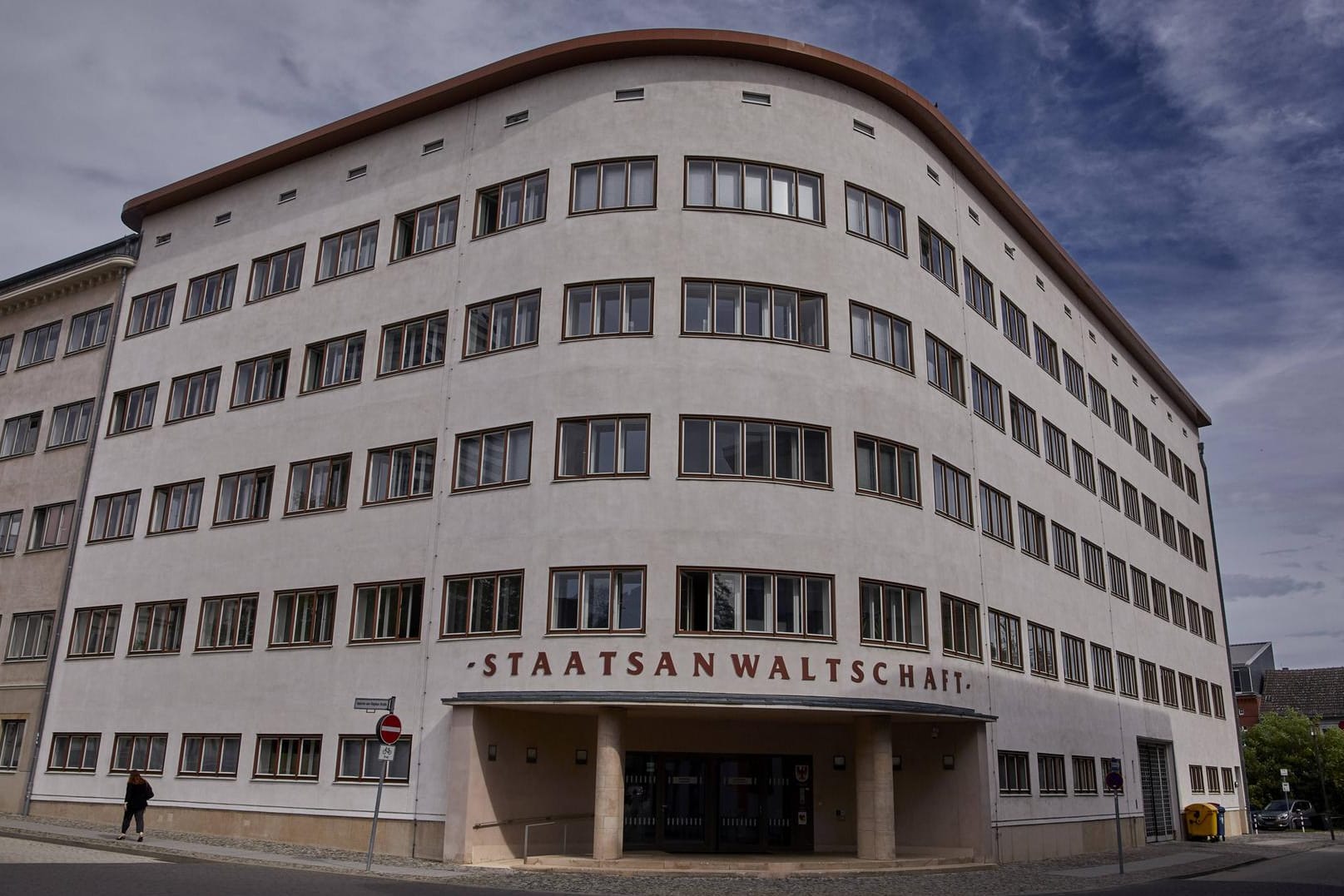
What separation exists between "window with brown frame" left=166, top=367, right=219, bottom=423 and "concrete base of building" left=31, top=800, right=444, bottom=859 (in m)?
11.9

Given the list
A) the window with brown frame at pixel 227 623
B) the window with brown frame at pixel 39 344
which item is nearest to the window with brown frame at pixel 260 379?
the window with brown frame at pixel 227 623

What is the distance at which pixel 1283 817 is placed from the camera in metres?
61.3

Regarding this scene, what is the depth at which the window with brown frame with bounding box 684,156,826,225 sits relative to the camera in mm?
29578

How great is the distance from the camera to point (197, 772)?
31750 mm

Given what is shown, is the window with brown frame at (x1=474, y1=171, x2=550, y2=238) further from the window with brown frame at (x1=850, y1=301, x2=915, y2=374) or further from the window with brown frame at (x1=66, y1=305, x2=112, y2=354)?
the window with brown frame at (x1=66, y1=305, x2=112, y2=354)

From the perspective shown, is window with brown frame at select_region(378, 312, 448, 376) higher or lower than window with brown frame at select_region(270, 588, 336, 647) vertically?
higher

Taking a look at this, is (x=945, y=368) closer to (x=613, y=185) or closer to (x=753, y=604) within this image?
(x=753, y=604)

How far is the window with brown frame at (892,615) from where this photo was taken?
27562mm

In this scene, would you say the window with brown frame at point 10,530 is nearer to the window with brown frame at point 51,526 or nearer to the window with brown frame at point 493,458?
the window with brown frame at point 51,526

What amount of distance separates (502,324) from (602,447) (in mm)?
4932

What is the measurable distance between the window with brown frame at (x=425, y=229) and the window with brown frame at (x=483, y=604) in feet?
32.6

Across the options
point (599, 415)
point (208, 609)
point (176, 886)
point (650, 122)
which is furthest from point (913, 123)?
point (176, 886)

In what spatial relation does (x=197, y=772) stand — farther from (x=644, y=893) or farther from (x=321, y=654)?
(x=644, y=893)

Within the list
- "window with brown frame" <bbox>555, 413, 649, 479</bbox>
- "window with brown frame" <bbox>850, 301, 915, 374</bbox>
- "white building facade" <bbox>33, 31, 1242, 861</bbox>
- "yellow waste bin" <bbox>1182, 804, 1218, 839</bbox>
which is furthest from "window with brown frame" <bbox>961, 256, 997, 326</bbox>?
"yellow waste bin" <bbox>1182, 804, 1218, 839</bbox>
